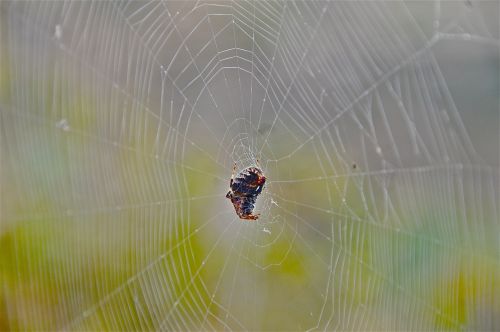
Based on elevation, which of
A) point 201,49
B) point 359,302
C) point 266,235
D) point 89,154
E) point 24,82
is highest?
point 201,49

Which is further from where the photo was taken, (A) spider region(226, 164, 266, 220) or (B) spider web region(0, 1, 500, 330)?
(A) spider region(226, 164, 266, 220)

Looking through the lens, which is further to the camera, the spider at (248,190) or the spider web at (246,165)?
the spider at (248,190)

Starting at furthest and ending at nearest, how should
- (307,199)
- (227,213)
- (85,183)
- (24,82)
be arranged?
(227,213)
(307,199)
(85,183)
(24,82)

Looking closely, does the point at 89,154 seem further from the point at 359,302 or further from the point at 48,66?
the point at 359,302

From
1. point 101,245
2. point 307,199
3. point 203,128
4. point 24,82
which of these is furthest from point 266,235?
point 24,82
